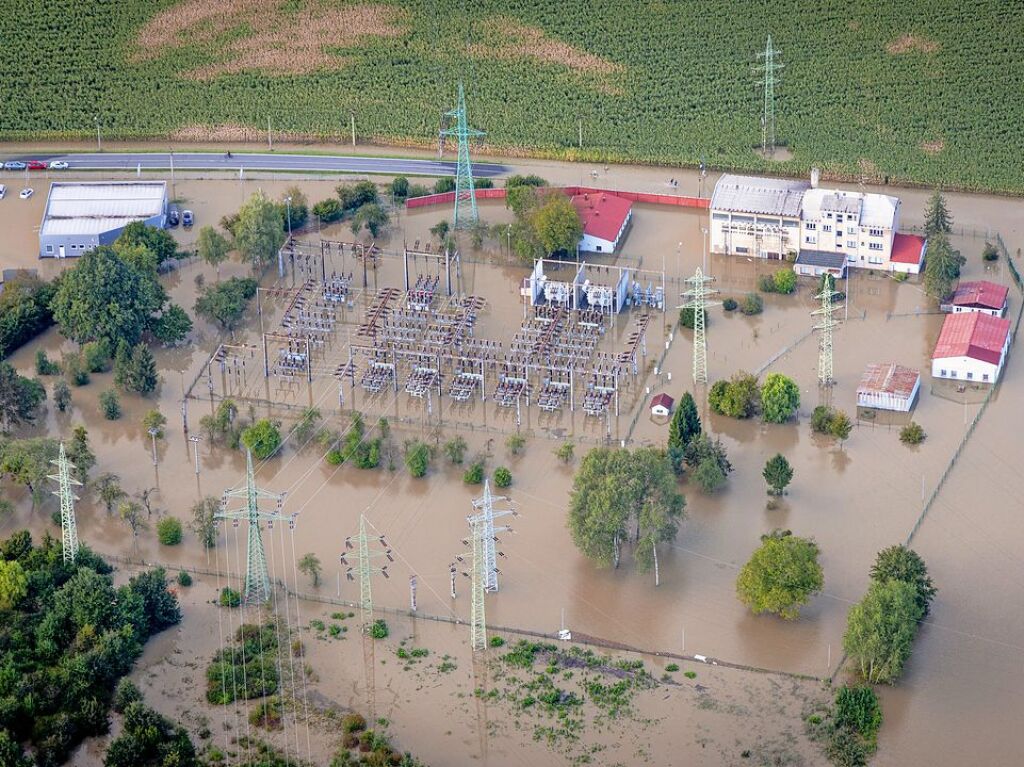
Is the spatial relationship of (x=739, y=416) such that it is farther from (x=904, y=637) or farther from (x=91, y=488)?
(x=91, y=488)

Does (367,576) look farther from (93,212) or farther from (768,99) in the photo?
(768,99)

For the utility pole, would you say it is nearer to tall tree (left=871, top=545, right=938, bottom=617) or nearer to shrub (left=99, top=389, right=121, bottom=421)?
shrub (left=99, top=389, right=121, bottom=421)

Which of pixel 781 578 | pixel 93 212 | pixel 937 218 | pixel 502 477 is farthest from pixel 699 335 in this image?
pixel 93 212

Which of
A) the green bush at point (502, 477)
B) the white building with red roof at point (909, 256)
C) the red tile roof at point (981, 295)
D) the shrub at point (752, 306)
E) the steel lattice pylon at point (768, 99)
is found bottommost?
the green bush at point (502, 477)

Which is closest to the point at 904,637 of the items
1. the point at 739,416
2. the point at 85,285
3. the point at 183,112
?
the point at 739,416

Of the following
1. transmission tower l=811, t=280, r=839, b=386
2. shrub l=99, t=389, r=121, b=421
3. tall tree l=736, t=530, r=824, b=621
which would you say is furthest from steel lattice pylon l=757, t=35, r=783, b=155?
tall tree l=736, t=530, r=824, b=621

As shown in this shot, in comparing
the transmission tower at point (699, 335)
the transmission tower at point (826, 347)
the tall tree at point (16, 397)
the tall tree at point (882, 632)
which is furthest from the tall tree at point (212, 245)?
the tall tree at point (882, 632)

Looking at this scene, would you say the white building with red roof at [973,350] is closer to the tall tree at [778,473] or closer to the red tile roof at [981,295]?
the red tile roof at [981,295]
